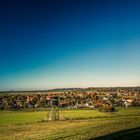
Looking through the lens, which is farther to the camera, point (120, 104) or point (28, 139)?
point (120, 104)

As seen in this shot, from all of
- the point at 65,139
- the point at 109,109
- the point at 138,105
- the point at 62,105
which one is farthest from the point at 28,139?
the point at 62,105

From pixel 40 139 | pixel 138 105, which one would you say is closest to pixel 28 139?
pixel 40 139

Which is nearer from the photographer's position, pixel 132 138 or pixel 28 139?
pixel 132 138

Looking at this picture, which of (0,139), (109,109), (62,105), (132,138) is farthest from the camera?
(62,105)

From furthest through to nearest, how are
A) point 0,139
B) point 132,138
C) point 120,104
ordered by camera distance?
1. point 120,104
2. point 0,139
3. point 132,138

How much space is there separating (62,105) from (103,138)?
3302 inches

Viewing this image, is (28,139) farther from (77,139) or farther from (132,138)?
(132,138)

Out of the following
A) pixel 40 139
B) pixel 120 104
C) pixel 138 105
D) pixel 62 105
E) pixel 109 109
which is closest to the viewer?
pixel 40 139

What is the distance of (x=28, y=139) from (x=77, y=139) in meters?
7.37

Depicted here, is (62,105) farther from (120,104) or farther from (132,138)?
(132,138)

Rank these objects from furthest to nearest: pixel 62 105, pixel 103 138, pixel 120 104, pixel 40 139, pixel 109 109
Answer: pixel 62 105 < pixel 120 104 < pixel 109 109 < pixel 40 139 < pixel 103 138

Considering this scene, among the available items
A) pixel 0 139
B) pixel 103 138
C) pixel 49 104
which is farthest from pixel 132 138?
pixel 49 104

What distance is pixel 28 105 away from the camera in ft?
348

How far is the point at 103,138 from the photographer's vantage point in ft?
71.2
